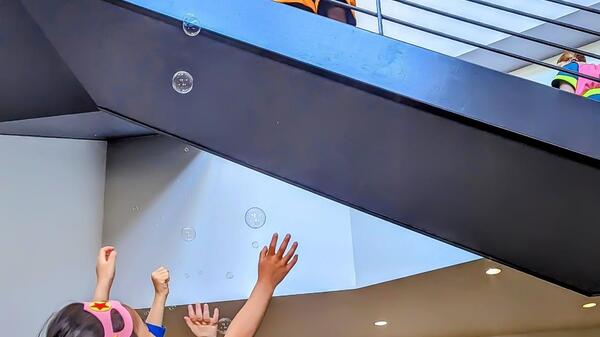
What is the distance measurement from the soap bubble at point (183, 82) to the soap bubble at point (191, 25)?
5.6 inches

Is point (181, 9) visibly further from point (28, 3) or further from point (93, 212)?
point (93, 212)

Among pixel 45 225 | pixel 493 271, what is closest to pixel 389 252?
pixel 493 271

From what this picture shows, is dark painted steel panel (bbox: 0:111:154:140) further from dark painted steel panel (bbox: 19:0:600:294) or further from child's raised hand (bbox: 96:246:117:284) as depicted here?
child's raised hand (bbox: 96:246:117:284)

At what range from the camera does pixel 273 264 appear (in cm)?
144

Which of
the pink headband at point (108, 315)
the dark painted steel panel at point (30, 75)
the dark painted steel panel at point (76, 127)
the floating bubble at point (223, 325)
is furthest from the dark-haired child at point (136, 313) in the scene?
the dark painted steel panel at point (76, 127)

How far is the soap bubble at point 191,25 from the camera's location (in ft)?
5.47

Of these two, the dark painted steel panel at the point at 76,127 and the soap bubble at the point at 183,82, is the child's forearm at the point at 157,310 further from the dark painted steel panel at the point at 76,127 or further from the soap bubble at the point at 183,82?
the dark painted steel panel at the point at 76,127

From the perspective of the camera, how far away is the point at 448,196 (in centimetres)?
199

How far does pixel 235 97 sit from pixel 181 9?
28cm

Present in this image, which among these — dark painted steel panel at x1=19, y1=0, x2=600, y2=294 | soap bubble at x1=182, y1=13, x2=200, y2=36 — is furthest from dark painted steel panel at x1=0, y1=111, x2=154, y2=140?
soap bubble at x1=182, y1=13, x2=200, y2=36

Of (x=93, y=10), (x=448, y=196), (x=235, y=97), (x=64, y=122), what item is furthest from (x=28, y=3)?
(x=64, y=122)

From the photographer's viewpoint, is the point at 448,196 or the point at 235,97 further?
the point at 448,196

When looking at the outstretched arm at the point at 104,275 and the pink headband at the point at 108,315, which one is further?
the outstretched arm at the point at 104,275

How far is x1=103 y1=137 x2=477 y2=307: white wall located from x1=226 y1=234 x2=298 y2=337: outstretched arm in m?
2.46
